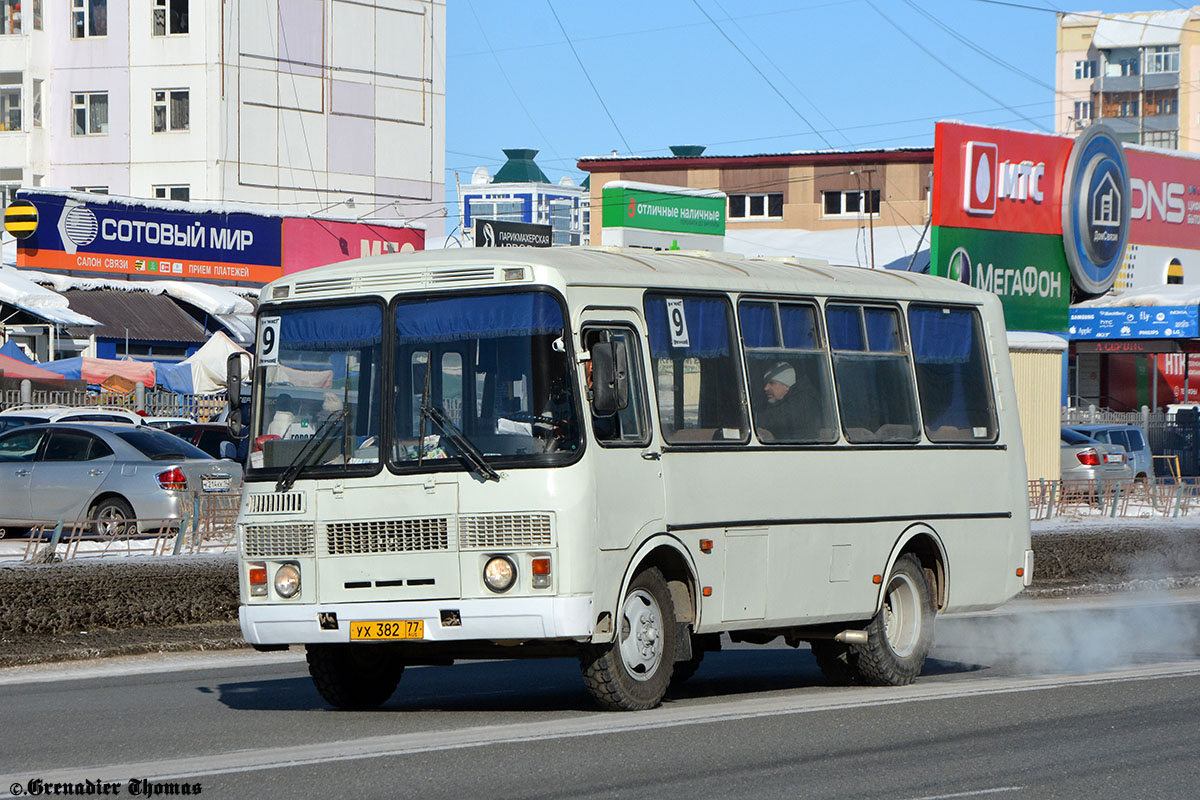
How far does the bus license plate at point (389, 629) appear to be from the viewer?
9.84 m

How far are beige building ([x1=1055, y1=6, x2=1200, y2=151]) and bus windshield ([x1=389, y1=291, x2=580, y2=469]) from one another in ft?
396

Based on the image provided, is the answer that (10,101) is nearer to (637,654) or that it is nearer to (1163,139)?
(637,654)

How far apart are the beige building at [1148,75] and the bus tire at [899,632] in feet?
387

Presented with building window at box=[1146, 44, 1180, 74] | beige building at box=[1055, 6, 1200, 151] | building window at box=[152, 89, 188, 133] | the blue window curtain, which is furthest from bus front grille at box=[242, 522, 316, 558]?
building window at box=[1146, 44, 1180, 74]

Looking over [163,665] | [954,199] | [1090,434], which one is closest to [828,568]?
[163,665]

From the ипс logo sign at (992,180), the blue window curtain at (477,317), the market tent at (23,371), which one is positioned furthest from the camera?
the ипс logo sign at (992,180)

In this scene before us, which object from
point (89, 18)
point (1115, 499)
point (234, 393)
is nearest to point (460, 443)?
point (234, 393)

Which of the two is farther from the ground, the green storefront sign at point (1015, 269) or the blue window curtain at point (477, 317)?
the green storefront sign at point (1015, 269)

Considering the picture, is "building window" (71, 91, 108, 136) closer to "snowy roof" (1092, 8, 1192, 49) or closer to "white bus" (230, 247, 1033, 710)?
"white bus" (230, 247, 1033, 710)

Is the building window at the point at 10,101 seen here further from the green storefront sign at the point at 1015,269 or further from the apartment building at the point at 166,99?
the green storefront sign at the point at 1015,269

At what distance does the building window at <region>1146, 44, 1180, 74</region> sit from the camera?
129875 millimetres

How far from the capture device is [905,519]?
40.0ft

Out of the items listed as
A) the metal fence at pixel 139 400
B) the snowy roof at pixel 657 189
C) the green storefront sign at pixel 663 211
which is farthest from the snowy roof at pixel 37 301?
the snowy roof at pixel 657 189

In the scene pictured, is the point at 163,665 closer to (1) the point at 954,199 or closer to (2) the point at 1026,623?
(2) the point at 1026,623
